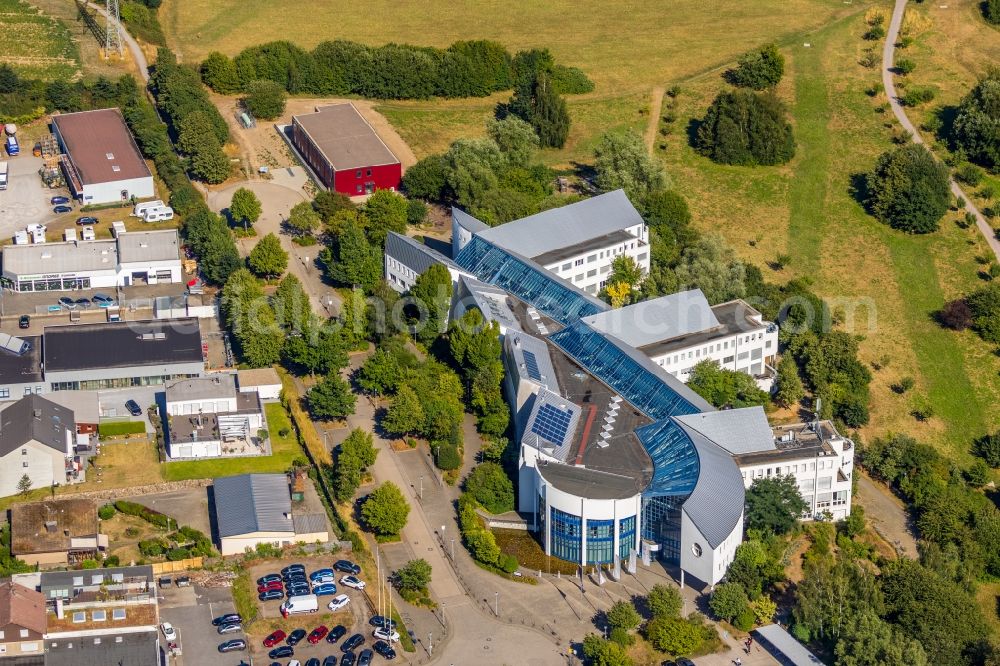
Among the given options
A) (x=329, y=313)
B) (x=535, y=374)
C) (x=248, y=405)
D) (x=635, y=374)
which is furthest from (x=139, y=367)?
(x=635, y=374)

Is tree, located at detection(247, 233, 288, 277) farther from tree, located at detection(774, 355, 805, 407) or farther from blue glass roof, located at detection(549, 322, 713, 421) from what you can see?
tree, located at detection(774, 355, 805, 407)

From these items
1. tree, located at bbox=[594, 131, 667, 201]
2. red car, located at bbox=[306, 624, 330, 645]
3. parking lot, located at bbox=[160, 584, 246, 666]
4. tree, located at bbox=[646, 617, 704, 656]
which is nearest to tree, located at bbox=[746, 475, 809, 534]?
tree, located at bbox=[646, 617, 704, 656]

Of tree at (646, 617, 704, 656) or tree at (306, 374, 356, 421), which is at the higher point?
tree at (306, 374, 356, 421)

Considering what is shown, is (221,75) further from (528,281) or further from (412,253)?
(528,281)

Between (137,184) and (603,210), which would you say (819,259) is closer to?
(603,210)

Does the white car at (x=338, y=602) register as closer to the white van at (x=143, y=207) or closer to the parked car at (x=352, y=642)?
the parked car at (x=352, y=642)

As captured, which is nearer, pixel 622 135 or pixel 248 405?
pixel 248 405
